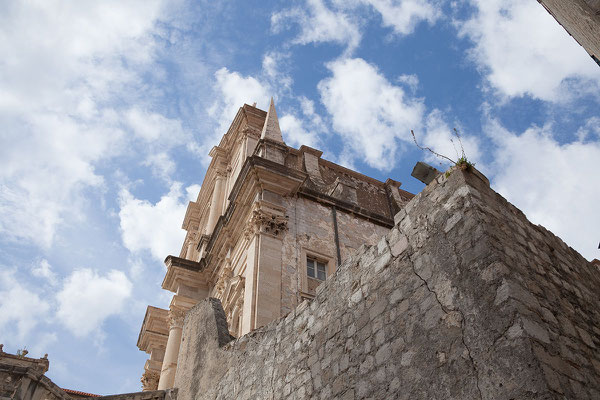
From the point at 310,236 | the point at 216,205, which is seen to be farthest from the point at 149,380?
the point at 310,236

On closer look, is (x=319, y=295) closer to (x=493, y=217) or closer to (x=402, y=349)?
(x=402, y=349)

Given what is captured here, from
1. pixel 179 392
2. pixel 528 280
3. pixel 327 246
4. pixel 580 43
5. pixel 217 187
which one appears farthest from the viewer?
pixel 217 187

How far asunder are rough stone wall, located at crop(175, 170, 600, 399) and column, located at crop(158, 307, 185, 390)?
420 inches

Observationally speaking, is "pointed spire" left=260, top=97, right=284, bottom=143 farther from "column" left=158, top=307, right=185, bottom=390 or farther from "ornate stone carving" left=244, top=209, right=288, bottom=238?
"column" left=158, top=307, right=185, bottom=390

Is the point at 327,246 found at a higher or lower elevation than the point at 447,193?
higher

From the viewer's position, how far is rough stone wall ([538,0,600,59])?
826cm

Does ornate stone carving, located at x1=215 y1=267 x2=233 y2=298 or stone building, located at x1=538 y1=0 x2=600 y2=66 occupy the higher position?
ornate stone carving, located at x1=215 y1=267 x2=233 y2=298

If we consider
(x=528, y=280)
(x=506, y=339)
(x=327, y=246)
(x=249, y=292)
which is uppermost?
(x=327, y=246)

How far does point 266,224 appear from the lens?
14.1 meters

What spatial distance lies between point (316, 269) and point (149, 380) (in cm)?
1006

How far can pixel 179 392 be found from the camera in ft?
27.9

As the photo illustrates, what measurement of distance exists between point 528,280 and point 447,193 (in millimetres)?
1085

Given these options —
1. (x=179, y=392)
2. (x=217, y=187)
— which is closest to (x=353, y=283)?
(x=179, y=392)

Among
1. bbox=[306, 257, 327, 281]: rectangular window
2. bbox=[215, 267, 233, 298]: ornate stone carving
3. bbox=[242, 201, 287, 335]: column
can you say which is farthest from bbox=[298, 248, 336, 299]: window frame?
bbox=[215, 267, 233, 298]: ornate stone carving
